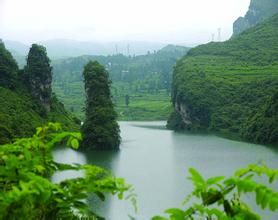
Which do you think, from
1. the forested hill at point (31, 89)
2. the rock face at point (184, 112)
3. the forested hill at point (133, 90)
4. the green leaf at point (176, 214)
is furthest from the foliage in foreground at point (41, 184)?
the forested hill at point (133, 90)

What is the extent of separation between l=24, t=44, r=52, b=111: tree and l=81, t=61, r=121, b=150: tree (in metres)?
9.53

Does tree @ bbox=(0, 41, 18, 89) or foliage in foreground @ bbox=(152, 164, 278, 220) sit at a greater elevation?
foliage in foreground @ bbox=(152, 164, 278, 220)

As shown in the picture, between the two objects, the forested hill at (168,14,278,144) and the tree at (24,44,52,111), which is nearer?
the tree at (24,44,52,111)

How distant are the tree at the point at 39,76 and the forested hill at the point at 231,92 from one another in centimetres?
2602

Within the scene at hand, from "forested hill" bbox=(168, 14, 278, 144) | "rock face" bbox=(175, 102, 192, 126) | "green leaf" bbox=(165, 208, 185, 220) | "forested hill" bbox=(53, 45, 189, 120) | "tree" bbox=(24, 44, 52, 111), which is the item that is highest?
"green leaf" bbox=(165, 208, 185, 220)

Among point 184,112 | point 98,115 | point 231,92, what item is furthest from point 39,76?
point 231,92

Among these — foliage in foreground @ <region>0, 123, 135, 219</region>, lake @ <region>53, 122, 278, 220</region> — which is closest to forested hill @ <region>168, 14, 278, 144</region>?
lake @ <region>53, 122, 278, 220</region>

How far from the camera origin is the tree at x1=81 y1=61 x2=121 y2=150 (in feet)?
175

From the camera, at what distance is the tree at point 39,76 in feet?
212

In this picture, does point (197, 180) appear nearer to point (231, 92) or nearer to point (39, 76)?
point (39, 76)

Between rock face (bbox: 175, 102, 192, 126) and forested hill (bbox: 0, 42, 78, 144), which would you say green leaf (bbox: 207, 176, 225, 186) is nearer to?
forested hill (bbox: 0, 42, 78, 144)

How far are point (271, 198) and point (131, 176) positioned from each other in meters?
34.0

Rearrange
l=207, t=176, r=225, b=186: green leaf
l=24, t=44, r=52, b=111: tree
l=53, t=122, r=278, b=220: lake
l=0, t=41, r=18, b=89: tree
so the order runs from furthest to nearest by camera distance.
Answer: l=24, t=44, r=52, b=111: tree
l=0, t=41, r=18, b=89: tree
l=53, t=122, r=278, b=220: lake
l=207, t=176, r=225, b=186: green leaf

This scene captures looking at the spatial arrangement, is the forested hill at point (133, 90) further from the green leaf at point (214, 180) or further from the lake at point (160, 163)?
the green leaf at point (214, 180)
